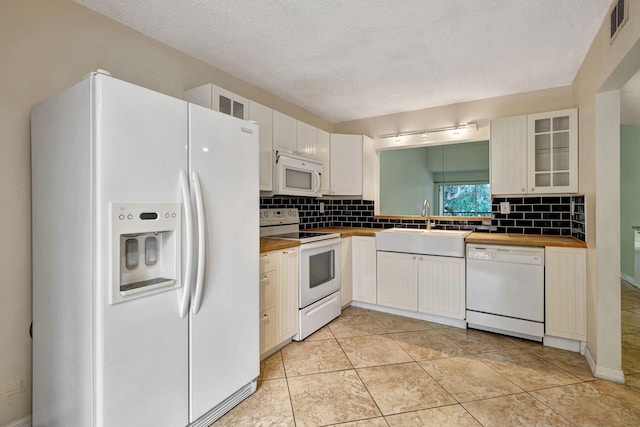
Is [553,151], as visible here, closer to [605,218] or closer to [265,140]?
[605,218]

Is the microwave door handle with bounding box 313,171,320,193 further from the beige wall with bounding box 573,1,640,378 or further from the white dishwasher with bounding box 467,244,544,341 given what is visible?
the beige wall with bounding box 573,1,640,378

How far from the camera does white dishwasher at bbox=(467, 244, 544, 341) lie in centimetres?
262

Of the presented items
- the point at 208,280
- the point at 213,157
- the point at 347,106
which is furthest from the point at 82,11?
the point at 347,106

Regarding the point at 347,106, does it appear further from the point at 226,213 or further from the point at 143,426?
the point at 143,426

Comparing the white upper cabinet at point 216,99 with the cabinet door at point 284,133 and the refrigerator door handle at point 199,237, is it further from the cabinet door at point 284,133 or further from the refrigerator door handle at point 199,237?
the refrigerator door handle at point 199,237

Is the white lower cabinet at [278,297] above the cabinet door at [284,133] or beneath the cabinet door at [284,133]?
beneath

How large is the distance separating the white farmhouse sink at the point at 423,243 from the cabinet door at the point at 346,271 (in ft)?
1.12

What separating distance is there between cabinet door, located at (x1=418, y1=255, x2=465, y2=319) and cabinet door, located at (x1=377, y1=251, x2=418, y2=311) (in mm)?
62

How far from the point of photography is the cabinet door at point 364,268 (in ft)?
11.3

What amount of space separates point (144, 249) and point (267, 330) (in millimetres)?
1228

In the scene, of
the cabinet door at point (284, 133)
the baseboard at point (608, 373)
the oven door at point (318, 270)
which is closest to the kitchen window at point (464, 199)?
the baseboard at point (608, 373)

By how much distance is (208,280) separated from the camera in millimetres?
1664

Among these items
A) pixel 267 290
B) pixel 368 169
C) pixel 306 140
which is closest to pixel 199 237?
pixel 267 290

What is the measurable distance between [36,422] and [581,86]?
4.37 meters
